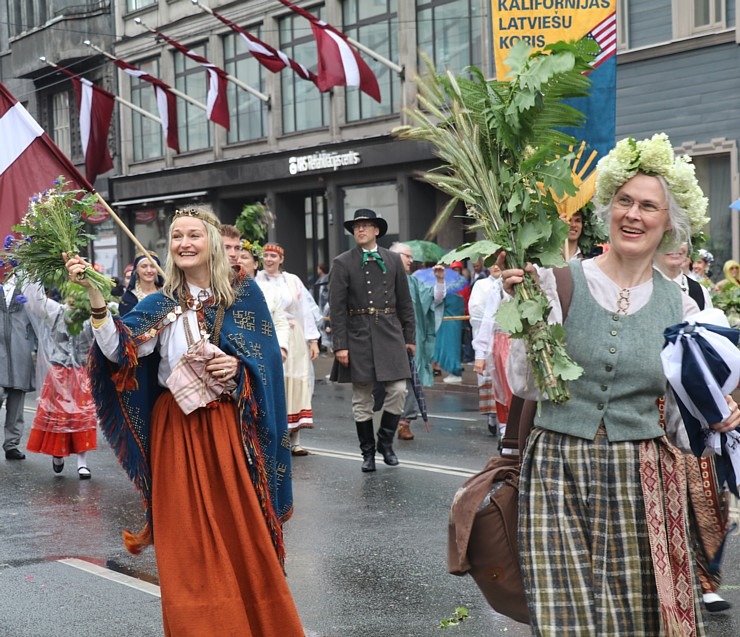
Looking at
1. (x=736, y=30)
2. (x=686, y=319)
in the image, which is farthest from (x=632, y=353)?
(x=736, y=30)

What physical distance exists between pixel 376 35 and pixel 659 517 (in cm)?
2418

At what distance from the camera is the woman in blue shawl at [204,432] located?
5160 mm

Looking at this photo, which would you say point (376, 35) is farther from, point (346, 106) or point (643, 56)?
point (643, 56)

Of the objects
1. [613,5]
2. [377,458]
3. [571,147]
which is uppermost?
[613,5]

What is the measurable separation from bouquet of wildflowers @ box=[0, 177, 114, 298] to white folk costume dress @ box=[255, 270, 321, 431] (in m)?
5.83

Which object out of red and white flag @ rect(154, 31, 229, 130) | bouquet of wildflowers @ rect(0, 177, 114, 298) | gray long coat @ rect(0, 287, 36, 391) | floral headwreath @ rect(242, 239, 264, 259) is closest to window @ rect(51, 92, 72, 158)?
red and white flag @ rect(154, 31, 229, 130)

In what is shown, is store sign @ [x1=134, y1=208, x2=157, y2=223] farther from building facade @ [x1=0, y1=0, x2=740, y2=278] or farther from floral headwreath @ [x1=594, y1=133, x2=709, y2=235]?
floral headwreath @ [x1=594, y1=133, x2=709, y2=235]

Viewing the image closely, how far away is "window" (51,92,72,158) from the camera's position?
40406mm

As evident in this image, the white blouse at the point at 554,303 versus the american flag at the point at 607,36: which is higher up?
the american flag at the point at 607,36

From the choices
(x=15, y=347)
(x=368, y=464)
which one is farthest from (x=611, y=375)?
(x=15, y=347)

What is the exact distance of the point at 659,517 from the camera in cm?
398

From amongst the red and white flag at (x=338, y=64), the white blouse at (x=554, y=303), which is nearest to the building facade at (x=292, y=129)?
the red and white flag at (x=338, y=64)

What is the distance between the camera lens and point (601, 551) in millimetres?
3998

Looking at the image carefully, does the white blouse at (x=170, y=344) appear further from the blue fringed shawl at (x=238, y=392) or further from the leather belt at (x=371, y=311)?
the leather belt at (x=371, y=311)
